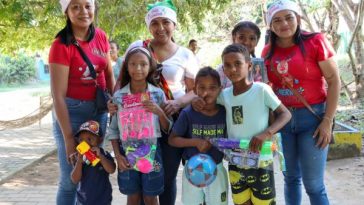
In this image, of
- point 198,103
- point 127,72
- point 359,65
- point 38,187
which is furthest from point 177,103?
point 359,65

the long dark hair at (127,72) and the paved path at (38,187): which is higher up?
the long dark hair at (127,72)

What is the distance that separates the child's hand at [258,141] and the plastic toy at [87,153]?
1004 millimetres

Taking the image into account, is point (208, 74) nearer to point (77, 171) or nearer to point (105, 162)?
point (105, 162)

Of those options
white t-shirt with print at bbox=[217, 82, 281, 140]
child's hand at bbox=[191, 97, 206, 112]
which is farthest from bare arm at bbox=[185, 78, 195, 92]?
white t-shirt with print at bbox=[217, 82, 281, 140]

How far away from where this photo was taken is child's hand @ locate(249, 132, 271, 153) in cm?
264

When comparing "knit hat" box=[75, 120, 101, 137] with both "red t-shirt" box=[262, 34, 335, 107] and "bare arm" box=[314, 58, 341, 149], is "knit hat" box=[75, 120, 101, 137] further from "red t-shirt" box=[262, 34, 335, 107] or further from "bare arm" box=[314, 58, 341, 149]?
"bare arm" box=[314, 58, 341, 149]

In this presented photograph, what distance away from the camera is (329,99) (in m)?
2.77

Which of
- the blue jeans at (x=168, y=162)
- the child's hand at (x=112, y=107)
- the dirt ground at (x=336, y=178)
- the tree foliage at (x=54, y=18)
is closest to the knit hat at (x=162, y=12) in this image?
the child's hand at (x=112, y=107)

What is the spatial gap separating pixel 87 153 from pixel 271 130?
118cm

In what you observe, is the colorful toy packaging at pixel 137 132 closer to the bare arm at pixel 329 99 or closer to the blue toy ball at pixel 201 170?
the blue toy ball at pixel 201 170

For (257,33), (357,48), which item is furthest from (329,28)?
(257,33)

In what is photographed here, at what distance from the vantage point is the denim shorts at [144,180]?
9.28ft

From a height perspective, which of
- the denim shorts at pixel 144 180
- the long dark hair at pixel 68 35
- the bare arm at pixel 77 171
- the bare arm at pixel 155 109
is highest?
the long dark hair at pixel 68 35

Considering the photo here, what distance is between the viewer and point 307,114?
9.32 feet
